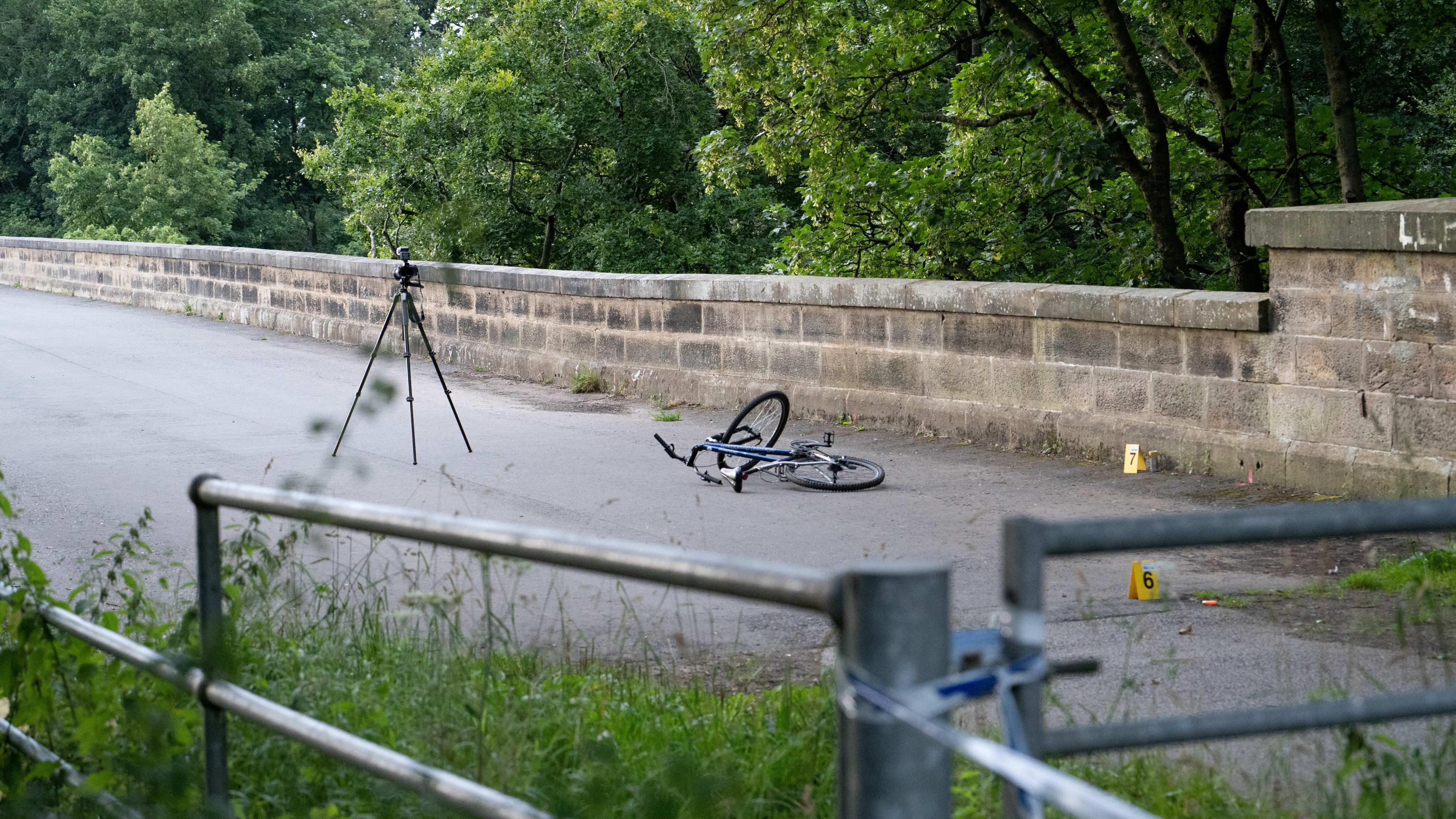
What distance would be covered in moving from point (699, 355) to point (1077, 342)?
13.4 feet

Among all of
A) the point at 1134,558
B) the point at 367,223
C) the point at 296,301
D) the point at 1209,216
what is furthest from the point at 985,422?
the point at 367,223

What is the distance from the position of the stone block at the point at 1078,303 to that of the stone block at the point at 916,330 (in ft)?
3.10

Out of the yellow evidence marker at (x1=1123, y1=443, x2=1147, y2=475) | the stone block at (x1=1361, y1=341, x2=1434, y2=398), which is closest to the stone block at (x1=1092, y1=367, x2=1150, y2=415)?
the yellow evidence marker at (x1=1123, y1=443, x2=1147, y2=475)

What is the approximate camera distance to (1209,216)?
15.3 metres

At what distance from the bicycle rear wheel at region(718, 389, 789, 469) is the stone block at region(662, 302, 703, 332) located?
8.41 feet

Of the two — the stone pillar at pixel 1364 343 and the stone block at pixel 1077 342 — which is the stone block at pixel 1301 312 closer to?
the stone pillar at pixel 1364 343

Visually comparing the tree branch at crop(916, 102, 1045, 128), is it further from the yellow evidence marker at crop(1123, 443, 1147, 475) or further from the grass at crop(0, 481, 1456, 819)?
the grass at crop(0, 481, 1456, 819)

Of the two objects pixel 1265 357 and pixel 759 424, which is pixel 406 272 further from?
pixel 1265 357

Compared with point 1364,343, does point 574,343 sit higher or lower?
lower

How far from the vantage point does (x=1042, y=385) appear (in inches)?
392

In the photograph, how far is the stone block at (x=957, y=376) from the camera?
409 inches

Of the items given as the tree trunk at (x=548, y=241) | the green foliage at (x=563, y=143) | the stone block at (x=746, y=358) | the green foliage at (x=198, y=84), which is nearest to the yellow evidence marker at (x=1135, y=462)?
the stone block at (x=746, y=358)

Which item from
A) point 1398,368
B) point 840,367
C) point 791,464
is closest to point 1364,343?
point 1398,368

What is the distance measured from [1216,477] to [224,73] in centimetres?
4780
